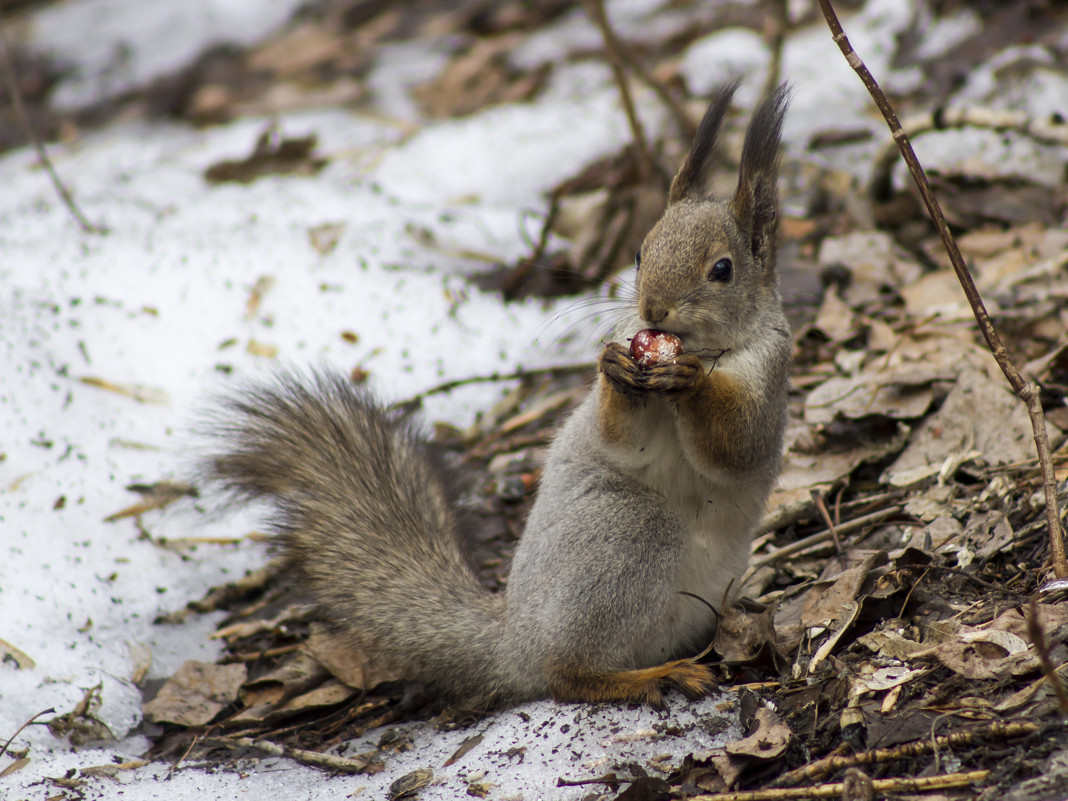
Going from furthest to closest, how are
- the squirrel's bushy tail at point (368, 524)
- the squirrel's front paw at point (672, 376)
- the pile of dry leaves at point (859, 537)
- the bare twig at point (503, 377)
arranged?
the bare twig at point (503, 377) < the squirrel's bushy tail at point (368, 524) < the squirrel's front paw at point (672, 376) < the pile of dry leaves at point (859, 537)

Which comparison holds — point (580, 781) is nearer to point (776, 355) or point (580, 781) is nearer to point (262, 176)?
point (776, 355)

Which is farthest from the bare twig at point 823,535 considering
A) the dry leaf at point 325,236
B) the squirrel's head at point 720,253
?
the dry leaf at point 325,236

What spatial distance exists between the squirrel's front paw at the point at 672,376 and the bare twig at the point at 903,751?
3.05 ft

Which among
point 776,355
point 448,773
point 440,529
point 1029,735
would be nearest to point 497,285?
point 440,529

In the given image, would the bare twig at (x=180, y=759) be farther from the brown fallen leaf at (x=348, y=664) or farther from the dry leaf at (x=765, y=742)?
the dry leaf at (x=765, y=742)

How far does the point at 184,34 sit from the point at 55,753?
23.5ft

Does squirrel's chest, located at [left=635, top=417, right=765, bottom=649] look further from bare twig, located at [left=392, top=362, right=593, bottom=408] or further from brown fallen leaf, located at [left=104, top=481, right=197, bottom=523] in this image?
brown fallen leaf, located at [left=104, top=481, right=197, bottom=523]

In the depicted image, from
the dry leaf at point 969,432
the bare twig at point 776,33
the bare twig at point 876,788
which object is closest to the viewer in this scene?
the bare twig at point 876,788

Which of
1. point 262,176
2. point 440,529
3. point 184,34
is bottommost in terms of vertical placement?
point 440,529

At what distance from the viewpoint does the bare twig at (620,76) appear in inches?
185

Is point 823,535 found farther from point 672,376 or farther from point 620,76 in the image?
point 620,76

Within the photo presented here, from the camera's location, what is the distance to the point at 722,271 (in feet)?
8.90

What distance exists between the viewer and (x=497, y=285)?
198 inches

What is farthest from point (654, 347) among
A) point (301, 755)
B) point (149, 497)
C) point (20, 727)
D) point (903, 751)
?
point (149, 497)
